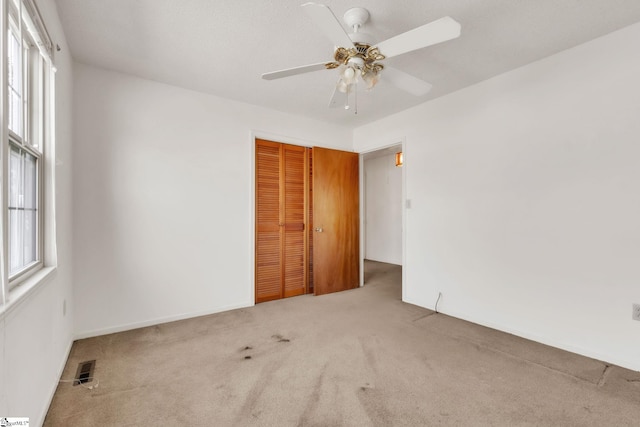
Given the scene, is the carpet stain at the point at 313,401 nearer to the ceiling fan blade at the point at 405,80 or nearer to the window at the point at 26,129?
the window at the point at 26,129

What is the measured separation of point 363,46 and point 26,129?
6.97ft

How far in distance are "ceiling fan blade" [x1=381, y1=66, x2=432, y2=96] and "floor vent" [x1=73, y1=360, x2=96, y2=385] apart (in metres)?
3.02

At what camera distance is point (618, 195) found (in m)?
2.21

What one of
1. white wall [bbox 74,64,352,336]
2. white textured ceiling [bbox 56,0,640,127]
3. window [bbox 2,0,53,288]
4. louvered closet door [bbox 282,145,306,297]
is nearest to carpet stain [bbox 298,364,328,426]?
window [bbox 2,0,53,288]

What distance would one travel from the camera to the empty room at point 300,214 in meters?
1.70

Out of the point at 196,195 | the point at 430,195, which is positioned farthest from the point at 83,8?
the point at 430,195

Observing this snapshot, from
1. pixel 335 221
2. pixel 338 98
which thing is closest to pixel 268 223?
pixel 335 221

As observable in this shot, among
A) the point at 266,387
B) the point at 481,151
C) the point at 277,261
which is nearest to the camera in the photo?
the point at 266,387

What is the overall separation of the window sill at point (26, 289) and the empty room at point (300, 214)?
0.02m

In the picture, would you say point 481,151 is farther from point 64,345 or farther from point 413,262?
point 64,345

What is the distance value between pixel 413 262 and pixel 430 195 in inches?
34.7

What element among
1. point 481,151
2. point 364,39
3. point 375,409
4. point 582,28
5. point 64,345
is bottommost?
point 375,409

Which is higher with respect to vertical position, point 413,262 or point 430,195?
point 430,195

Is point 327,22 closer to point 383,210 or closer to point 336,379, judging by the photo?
point 336,379
